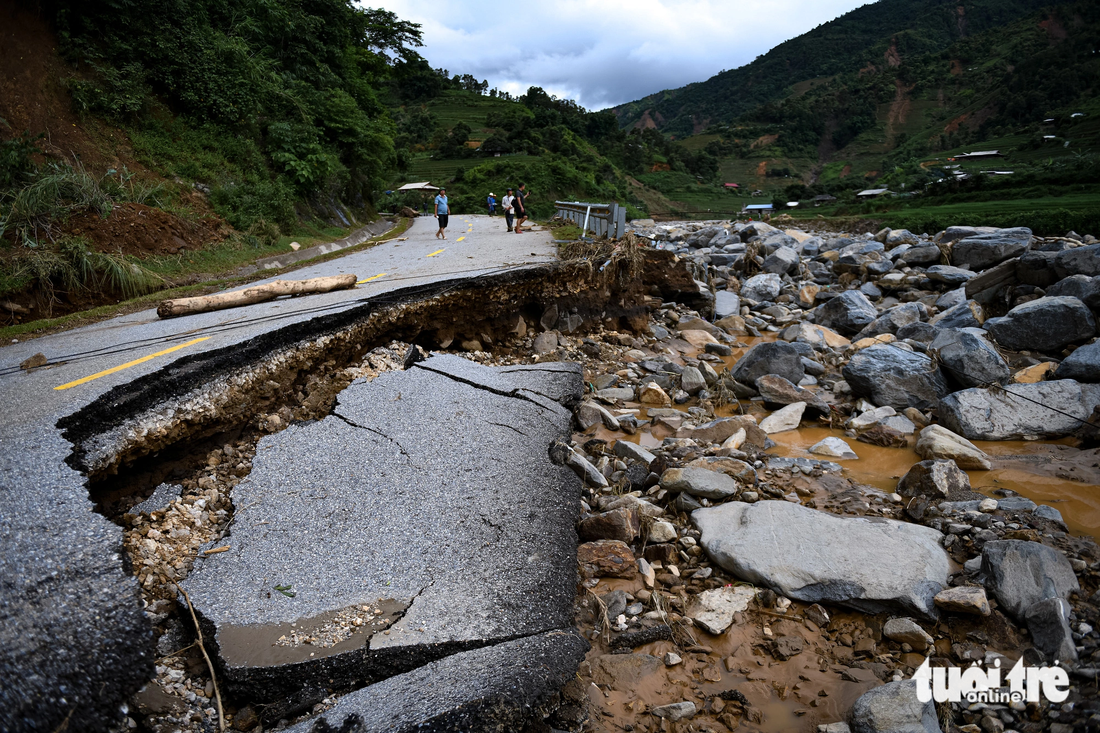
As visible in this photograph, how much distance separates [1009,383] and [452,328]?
6885mm

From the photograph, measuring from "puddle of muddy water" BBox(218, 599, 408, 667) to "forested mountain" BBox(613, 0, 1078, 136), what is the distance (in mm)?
116270

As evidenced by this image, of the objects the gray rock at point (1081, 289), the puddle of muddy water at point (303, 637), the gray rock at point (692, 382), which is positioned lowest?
the gray rock at point (692, 382)

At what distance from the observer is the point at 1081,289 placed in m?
8.61

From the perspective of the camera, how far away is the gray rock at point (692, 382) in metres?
7.65

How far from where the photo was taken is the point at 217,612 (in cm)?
274

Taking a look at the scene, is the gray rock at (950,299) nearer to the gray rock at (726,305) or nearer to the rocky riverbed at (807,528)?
the rocky riverbed at (807,528)

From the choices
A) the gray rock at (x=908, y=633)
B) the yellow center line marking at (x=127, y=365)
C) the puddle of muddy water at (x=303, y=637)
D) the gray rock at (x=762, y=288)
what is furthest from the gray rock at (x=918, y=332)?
the yellow center line marking at (x=127, y=365)

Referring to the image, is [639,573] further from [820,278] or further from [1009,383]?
[820,278]

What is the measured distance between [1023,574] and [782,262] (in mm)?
A: 13187

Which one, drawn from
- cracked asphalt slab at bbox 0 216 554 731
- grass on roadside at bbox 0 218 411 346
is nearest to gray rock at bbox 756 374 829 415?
cracked asphalt slab at bbox 0 216 554 731

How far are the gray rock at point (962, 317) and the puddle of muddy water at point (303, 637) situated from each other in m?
9.95

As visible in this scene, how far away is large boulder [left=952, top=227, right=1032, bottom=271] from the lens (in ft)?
41.0

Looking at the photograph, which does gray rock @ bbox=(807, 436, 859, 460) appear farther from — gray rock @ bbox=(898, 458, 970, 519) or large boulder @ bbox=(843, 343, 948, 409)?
large boulder @ bbox=(843, 343, 948, 409)

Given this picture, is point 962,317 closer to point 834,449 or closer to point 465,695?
point 834,449
